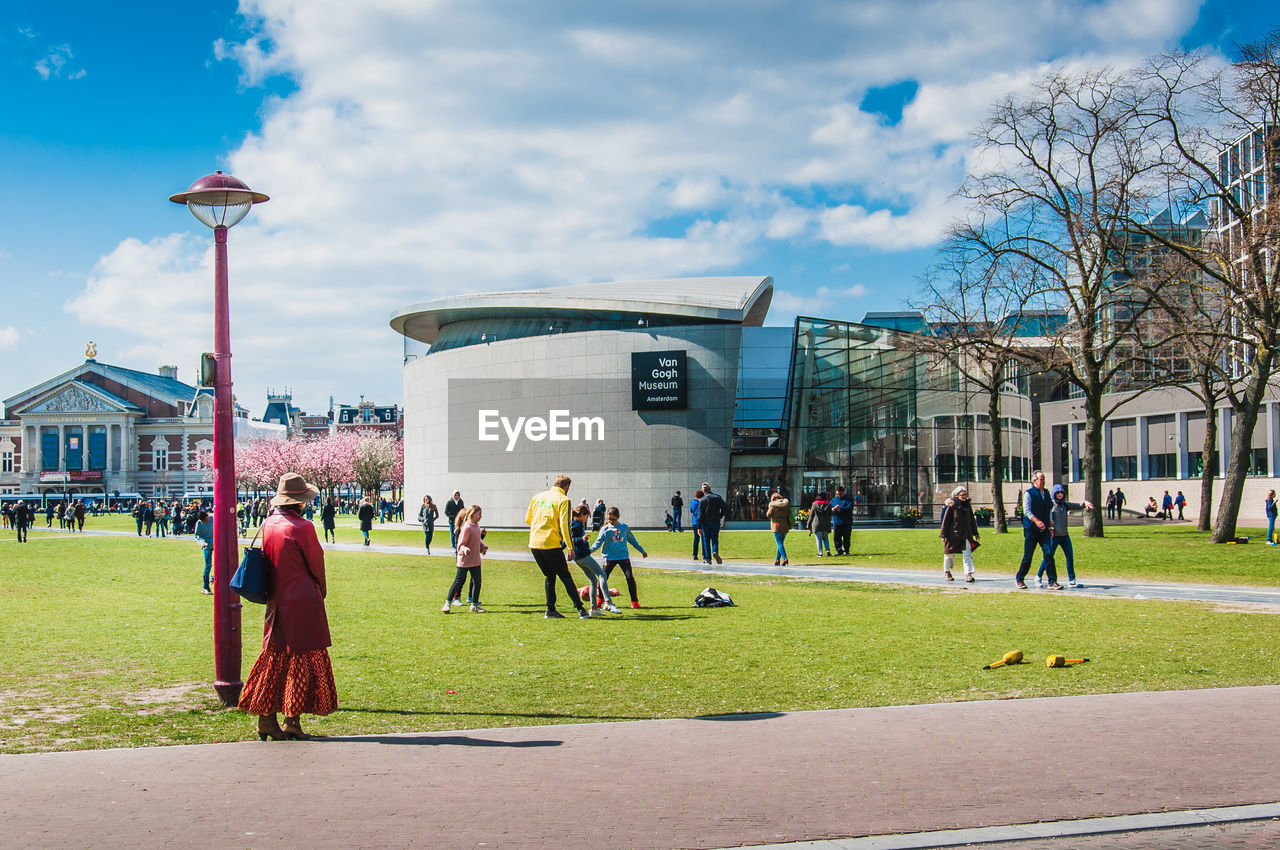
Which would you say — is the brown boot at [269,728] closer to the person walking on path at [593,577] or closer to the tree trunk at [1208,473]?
the person walking on path at [593,577]

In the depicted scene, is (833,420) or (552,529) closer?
(552,529)

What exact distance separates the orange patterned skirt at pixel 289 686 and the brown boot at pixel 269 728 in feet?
0.20

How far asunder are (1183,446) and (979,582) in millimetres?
47067

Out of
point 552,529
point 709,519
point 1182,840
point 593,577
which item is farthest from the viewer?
point 709,519

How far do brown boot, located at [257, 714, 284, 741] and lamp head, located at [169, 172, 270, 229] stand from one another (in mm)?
3975

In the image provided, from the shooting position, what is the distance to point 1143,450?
62.7 meters

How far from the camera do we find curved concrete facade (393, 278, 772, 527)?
50219 millimetres

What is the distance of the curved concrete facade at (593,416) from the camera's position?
5022cm

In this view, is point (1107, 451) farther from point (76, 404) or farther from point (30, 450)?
point (30, 450)

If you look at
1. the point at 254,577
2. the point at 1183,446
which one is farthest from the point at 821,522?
the point at 1183,446

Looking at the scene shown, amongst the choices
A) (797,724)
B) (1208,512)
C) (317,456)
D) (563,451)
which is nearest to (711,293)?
(563,451)

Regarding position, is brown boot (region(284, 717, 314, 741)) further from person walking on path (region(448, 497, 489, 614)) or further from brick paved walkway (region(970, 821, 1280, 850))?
person walking on path (region(448, 497, 489, 614))

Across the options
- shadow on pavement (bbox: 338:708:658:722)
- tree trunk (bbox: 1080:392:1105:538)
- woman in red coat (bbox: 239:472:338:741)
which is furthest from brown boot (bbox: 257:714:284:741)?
tree trunk (bbox: 1080:392:1105:538)

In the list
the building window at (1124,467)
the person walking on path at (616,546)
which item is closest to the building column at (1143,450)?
the building window at (1124,467)
